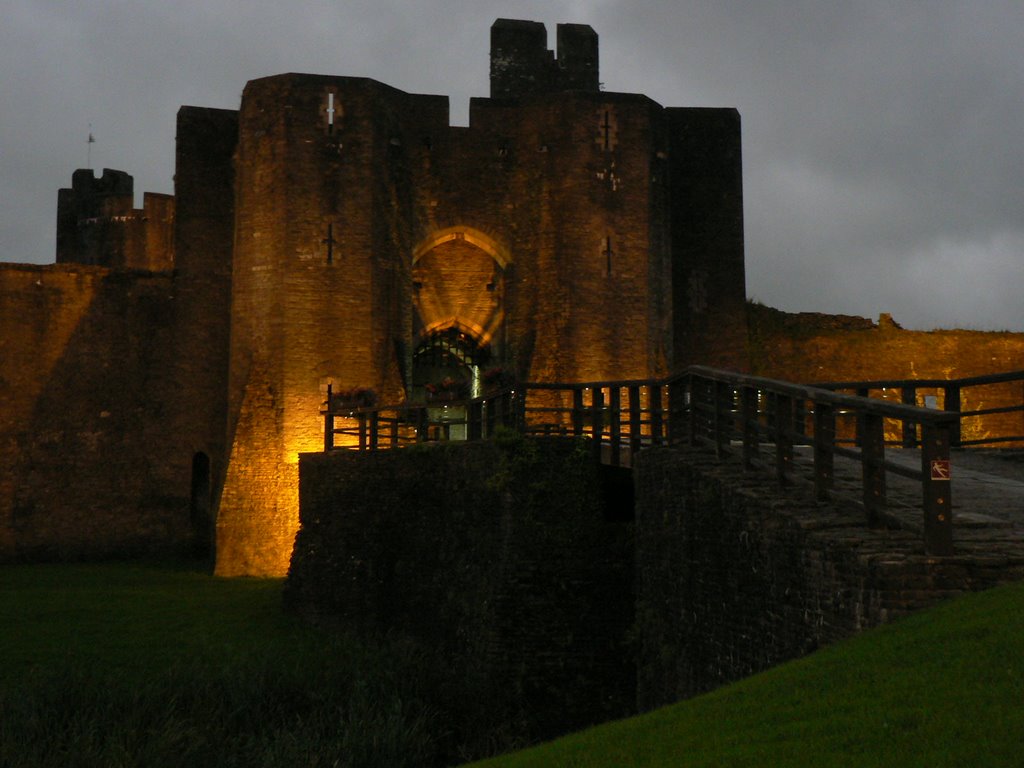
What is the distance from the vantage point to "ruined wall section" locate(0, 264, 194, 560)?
28.9 metres

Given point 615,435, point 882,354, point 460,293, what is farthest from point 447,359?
point 615,435

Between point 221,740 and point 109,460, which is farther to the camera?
point 109,460

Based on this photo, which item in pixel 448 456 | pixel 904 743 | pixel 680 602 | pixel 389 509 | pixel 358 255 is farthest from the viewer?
pixel 358 255

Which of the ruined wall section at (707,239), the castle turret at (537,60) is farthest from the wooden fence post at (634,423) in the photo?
the castle turret at (537,60)

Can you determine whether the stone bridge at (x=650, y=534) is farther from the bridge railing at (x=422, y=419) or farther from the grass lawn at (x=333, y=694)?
the grass lawn at (x=333, y=694)

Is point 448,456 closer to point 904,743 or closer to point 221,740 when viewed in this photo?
point 221,740

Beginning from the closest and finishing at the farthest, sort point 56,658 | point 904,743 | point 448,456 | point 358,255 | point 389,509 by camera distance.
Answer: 1. point 904,743
2. point 56,658
3. point 448,456
4. point 389,509
5. point 358,255

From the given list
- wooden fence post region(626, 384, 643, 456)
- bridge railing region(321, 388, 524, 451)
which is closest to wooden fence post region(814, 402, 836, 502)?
wooden fence post region(626, 384, 643, 456)

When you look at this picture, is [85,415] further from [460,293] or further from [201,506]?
[460,293]

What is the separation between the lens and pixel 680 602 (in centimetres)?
1162

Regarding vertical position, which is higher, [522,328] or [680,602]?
[522,328]

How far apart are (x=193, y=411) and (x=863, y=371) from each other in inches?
630

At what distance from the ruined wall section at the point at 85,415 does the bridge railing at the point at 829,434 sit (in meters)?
19.2

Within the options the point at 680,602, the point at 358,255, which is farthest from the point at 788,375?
the point at 680,602
